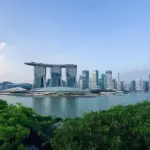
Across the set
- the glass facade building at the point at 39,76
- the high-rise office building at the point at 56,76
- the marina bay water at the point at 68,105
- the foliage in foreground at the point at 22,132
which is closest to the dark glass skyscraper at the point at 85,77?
the high-rise office building at the point at 56,76

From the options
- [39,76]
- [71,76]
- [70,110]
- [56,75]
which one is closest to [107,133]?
[70,110]

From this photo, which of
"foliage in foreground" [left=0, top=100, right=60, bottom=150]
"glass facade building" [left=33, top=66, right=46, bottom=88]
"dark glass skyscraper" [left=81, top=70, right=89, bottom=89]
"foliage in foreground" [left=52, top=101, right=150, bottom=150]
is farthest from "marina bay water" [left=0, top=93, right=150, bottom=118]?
"dark glass skyscraper" [left=81, top=70, right=89, bottom=89]

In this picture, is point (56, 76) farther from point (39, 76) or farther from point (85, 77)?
point (85, 77)

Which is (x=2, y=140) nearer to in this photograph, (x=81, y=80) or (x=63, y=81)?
(x=63, y=81)

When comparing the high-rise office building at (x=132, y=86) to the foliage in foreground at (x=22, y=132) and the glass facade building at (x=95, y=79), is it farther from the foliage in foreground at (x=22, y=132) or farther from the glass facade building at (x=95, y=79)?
the foliage in foreground at (x=22, y=132)

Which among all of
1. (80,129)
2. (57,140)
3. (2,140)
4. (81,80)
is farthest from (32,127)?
(81,80)

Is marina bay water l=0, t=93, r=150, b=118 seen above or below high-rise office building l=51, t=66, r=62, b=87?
below

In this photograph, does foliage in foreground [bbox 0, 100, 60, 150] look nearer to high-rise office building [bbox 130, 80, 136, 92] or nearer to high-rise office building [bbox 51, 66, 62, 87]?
high-rise office building [bbox 51, 66, 62, 87]

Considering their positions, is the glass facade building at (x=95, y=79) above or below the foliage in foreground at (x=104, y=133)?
above

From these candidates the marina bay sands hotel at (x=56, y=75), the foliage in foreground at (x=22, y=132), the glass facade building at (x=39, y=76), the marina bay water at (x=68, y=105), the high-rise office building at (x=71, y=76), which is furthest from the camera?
the high-rise office building at (x=71, y=76)
